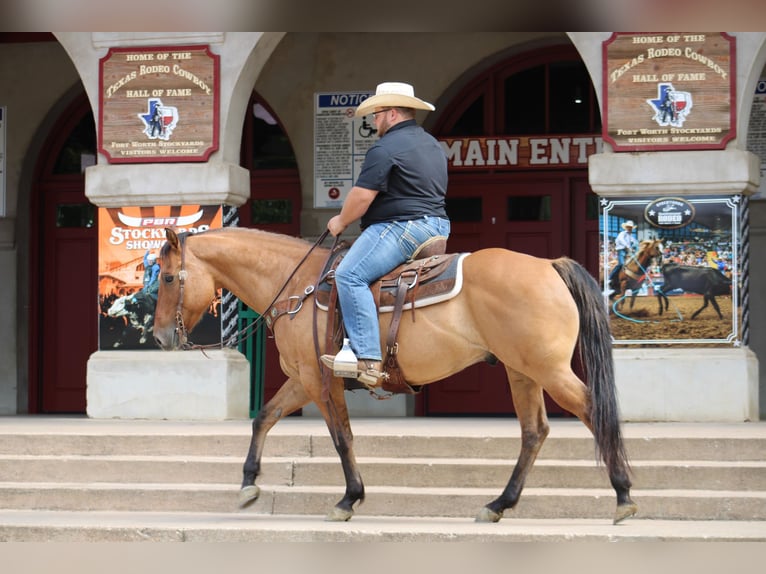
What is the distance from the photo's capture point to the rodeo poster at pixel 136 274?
982 centimetres

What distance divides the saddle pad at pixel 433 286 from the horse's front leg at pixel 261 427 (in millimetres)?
771

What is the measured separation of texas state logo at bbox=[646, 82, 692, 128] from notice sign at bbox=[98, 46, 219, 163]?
3.81 metres

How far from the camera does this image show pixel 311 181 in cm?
1206

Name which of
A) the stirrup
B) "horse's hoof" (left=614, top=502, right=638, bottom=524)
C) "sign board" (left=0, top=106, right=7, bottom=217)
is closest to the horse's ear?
the stirrup

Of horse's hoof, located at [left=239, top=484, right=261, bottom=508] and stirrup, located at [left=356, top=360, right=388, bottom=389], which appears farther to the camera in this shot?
horse's hoof, located at [left=239, top=484, right=261, bottom=508]

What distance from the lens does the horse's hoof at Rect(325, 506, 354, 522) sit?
241 inches

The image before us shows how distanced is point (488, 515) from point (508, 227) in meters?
6.49

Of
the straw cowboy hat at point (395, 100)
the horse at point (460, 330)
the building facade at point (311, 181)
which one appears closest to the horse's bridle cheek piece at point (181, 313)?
the horse at point (460, 330)

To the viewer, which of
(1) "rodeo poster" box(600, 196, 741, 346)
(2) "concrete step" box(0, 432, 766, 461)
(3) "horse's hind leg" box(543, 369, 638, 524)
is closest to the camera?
(3) "horse's hind leg" box(543, 369, 638, 524)

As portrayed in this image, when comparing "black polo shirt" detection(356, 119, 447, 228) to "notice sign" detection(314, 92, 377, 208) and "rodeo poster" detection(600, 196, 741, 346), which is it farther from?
"notice sign" detection(314, 92, 377, 208)

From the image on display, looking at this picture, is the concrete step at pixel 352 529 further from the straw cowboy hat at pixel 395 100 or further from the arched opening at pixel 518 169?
the arched opening at pixel 518 169

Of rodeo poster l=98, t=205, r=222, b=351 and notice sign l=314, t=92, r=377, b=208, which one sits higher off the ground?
notice sign l=314, t=92, r=377, b=208

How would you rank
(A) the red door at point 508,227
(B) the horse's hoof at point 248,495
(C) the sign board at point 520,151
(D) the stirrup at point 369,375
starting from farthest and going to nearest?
1. (A) the red door at point 508,227
2. (C) the sign board at point 520,151
3. (B) the horse's hoof at point 248,495
4. (D) the stirrup at point 369,375

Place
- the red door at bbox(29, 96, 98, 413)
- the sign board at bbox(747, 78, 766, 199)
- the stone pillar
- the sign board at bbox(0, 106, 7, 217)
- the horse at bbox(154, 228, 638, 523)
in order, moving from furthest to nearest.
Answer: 1. the red door at bbox(29, 96, 98, 413)
2. the sign board at bbox(0, 106, 7, 217)
3. the sign board at bbox(747, 78, 766, 199)
4. the stone pillar
5. the horse at bbox(154, 228, 638, 523)
